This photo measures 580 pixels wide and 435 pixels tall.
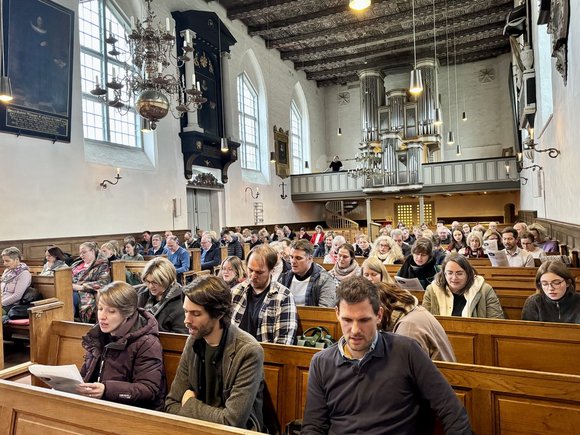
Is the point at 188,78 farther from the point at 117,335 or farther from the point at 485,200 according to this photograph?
the point at 485,200

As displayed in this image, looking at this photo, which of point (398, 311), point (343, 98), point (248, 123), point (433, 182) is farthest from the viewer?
point (343, 98)

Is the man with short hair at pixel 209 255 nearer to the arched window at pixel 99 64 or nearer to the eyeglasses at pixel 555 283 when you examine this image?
A: the arched window at pixel 99 64

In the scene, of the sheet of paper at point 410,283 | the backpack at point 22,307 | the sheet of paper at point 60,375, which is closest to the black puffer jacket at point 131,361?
Answer: the sheet of paper at point 60,375

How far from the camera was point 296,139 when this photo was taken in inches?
780

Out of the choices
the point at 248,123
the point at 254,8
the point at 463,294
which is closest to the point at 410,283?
the point at 463,294

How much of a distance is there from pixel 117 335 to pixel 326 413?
1.21m

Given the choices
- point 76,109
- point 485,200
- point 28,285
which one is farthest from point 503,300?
point 485,200

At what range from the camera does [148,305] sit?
10.0 feet

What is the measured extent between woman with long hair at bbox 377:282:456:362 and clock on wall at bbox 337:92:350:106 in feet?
66.7

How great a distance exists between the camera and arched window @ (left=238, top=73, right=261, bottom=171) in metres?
15.4

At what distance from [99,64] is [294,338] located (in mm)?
9748

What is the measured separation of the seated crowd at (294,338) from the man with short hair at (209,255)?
4090 mm

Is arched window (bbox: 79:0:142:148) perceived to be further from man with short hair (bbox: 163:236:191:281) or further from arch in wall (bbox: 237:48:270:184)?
arch in wall (bbox: 237:48:270:184)

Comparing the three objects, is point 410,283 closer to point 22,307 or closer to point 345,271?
point 345,271
